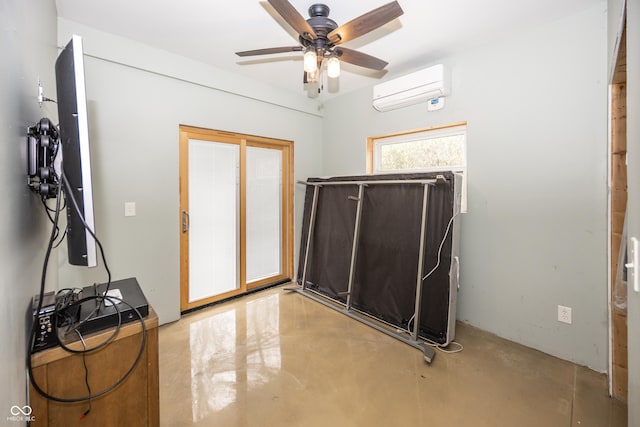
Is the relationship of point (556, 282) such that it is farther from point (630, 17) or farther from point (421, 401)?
point (630, 17)

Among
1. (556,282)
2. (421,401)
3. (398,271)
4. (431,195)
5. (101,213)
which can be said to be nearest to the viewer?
(421,401)

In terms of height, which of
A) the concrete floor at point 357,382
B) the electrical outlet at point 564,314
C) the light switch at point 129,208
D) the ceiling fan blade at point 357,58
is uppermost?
the ceiling fan blade at point 357,58

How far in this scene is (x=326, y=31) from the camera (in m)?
1.82

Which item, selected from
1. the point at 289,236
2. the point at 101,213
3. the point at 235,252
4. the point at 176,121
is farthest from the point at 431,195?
the point at 101,213

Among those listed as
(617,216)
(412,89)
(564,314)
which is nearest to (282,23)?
(412,89)

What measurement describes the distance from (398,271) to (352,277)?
18.5 inches

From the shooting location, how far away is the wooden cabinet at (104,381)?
0.99 m

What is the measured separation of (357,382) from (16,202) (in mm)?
1970

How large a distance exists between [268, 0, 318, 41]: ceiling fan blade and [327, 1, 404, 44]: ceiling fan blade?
0.43ft

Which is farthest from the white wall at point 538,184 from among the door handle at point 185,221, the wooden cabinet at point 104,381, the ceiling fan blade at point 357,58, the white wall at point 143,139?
the door handle at point 185,221

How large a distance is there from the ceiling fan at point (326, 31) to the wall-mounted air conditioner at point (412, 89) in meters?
0.78

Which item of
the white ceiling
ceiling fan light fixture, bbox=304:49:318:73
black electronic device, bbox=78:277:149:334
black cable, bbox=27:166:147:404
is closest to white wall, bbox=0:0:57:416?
black cable, bbox=27:166:147:404

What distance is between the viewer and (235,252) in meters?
3.34

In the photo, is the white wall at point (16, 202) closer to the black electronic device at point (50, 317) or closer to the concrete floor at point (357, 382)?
the black electronic device at point (50, 317)
